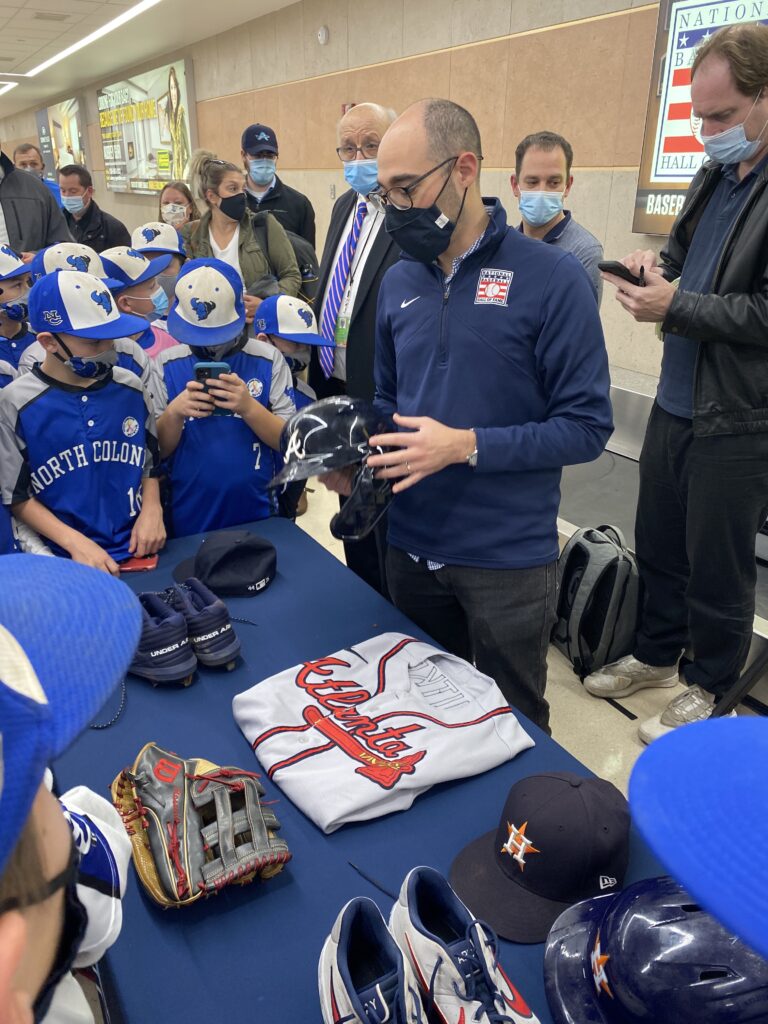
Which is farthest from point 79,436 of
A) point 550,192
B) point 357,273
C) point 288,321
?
point 550,192

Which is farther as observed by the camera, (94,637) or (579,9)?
(579,9)

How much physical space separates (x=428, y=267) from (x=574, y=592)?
1434mm

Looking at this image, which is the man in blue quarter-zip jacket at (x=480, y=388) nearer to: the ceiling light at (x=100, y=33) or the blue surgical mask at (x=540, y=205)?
the blue surgical mask at (x=540, y=205)

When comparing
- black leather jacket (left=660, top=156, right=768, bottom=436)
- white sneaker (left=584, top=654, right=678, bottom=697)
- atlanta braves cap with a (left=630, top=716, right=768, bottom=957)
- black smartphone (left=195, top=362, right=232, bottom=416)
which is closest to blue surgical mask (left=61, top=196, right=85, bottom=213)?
black smartphone (left=195, top=362, right=232, bottom=416)

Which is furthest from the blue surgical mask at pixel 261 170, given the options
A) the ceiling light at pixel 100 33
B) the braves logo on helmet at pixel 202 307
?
the ceiling light at pixel 100 33

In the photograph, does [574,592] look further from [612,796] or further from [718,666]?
[612,796]

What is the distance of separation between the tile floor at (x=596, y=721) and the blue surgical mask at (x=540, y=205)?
1.78 m

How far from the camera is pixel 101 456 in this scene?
1979 mm

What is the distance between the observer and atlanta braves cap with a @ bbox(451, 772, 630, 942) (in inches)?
37.8

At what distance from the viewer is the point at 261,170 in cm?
429

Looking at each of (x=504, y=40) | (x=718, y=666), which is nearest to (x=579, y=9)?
(x=504, y=40)

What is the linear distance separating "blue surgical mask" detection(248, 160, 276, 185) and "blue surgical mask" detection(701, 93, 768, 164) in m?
3.08

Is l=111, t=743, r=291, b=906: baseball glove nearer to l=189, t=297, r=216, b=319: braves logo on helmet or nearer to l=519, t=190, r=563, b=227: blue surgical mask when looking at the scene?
l=189, t=297, r=216, b=319: braves logo on helmet

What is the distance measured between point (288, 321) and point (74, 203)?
3.92m
